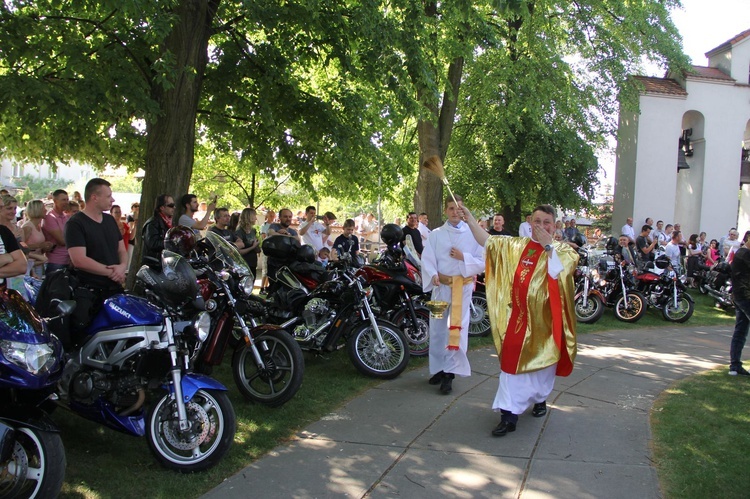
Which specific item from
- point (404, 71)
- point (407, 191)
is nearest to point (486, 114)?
point (407, 191)

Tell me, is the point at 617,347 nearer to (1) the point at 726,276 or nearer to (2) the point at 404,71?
(2) the point at 404,71

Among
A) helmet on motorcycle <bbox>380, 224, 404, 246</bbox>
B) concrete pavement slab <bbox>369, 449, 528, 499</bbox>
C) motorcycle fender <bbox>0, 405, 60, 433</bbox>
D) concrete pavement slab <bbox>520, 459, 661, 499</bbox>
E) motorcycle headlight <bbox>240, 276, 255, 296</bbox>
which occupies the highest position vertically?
helmet on motorcycle <bbox>380, 224, 404, 246</bbox>

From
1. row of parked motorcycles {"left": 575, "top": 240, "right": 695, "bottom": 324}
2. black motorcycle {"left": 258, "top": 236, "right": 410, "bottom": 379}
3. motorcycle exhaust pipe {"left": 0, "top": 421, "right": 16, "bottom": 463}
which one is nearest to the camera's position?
motorcycle exhaust pipe {"left": 0, "top": 421, "right": 16, "bottom": 463}

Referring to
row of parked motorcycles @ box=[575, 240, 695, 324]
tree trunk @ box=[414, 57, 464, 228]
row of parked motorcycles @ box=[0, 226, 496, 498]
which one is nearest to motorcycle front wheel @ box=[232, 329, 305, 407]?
row of parked motorcycles @ box=[0, 226, 496, 498]

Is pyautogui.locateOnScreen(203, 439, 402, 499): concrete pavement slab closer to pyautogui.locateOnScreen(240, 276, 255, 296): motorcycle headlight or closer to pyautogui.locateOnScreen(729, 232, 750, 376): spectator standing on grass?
pyautogui.locateOnScreen(240, 276, 255, 296): motorcycle headlight

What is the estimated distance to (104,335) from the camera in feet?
14.5

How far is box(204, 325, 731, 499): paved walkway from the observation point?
411 cm

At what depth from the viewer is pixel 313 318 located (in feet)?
23.0

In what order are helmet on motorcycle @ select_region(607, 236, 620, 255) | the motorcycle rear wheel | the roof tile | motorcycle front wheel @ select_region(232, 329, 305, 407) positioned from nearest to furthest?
motorcycle front wheel @ select_region(232, 329, 305, 407) < the motorcycle rear wheel < helmet on motorcycle @ select_region(607, 236, 620, 255) < the roof tile

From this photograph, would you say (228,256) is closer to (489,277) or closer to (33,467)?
(489,277)

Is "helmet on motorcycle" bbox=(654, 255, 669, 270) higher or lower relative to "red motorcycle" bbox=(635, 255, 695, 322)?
higher

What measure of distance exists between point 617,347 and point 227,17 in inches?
317

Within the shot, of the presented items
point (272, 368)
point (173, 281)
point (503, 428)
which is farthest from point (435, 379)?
point (173, 281)

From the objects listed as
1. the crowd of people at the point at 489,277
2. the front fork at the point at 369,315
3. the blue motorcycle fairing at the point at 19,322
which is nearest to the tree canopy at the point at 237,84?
the crowd of people at the point at 489,277
